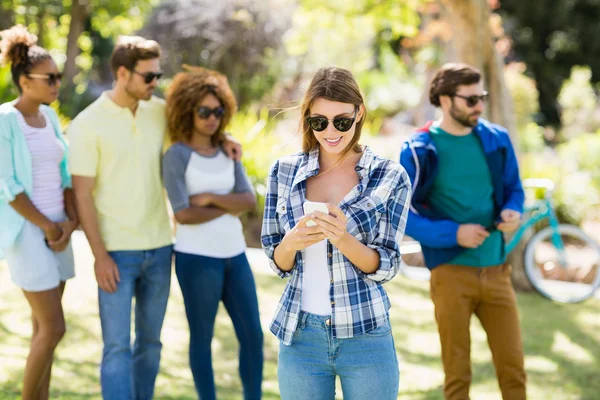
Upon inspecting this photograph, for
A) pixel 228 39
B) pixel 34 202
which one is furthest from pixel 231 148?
pixel 228 39

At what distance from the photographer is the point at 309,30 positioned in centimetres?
1279

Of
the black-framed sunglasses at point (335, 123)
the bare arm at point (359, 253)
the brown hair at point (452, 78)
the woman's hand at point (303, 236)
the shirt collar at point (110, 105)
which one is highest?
the brown hair at point (452, 78)

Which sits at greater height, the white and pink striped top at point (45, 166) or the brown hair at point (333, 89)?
the brown hair at point (333, 89)

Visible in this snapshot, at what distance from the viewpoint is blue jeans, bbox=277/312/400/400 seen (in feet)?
8.00

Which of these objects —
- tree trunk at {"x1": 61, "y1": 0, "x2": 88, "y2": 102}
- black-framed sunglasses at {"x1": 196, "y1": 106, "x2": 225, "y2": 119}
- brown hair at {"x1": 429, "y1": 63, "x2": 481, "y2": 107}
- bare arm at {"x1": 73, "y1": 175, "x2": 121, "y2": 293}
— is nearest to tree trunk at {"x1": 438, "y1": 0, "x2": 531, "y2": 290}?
brown hair at {"x1": 429, "y1": 63, "x2": 481, "y2": 107}

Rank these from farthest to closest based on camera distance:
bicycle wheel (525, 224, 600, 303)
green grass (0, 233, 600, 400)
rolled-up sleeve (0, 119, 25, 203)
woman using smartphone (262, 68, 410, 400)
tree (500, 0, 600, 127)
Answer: tree (500, 0, 600, 127), bicycle wheel (525, 224, 600, 303), green grass (0, 233, 600, 400), rolled-up sleeve (0, 119, 25, 203), woman using smartphone (262, 68, 410, 400)

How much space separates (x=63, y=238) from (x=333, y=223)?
5.98ft

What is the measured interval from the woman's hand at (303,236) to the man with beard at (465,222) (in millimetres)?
1326

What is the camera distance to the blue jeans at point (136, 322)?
353 cm

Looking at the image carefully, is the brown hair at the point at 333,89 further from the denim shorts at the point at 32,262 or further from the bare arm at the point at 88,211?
the denim shorts at the point at 32,262

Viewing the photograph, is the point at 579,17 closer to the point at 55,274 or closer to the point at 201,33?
the point at 201,33

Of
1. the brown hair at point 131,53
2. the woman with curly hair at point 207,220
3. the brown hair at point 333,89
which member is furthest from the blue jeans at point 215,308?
the brown hair at point 333,89

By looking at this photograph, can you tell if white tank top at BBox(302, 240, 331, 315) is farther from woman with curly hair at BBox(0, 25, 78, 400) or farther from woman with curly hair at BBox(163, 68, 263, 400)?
woman with curly hair at BBox(0, 25, 78, 400)

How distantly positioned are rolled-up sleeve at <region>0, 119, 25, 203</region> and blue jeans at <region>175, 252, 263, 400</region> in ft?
2.78
